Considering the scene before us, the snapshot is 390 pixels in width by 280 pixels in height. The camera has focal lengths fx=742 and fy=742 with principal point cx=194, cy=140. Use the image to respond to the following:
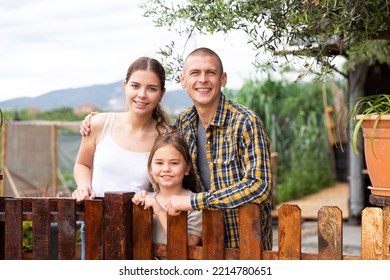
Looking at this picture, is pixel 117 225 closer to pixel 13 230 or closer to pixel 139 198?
pixel 139 198

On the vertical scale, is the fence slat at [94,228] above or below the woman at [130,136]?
below

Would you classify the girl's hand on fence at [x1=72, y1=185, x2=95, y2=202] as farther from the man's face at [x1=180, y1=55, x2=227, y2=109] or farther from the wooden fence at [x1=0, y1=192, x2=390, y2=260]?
the man's face at [x1=180, y1=55, x2=227, y2=109]

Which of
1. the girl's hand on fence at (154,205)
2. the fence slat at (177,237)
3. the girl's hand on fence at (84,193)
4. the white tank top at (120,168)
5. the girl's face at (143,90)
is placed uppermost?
the girl's face at (143,90)

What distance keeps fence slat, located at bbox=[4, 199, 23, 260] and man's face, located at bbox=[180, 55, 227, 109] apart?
930mm

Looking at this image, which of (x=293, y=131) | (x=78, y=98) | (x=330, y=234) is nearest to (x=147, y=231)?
(x=330, y=234)

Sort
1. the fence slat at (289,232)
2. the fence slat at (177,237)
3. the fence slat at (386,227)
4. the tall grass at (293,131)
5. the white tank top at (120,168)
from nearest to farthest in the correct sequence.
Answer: the fence slat at (386,227)
the fence slat at (289,232)
the fence slat at (177,237)
the white tank top at (120,168)
the tall grass at (293,131)

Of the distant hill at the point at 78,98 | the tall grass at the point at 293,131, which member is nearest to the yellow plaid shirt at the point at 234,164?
the tall grass at the point at 293,131

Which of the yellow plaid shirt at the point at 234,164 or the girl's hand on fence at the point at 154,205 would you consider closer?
the yellow plaid shirt at the point at 234,164

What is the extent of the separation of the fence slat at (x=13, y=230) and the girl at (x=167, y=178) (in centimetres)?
55

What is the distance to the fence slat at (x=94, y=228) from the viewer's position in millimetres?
3238

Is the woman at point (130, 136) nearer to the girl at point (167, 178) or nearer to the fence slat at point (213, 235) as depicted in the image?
the girl at point (167, 178)

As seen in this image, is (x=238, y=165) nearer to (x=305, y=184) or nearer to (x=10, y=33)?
(x=305, y=184)

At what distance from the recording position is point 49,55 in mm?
19906

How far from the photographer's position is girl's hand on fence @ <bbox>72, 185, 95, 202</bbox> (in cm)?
330
